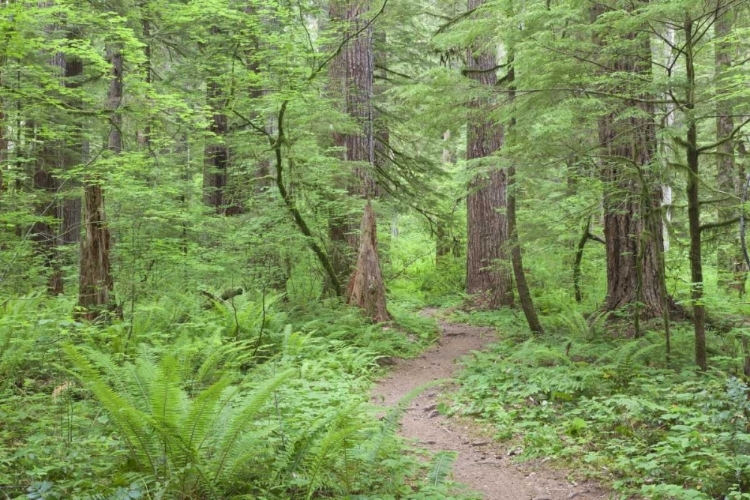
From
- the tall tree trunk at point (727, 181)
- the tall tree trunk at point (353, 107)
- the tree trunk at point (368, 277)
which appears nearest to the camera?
the tall tree trunk at point (727, 181)

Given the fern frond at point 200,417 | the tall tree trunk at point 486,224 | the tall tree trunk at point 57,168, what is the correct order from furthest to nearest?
the tall tree trunk at point 486,224 → the tall tree trunk at point 57,168 → the fern frond at point 200,417

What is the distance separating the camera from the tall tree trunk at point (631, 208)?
722cm

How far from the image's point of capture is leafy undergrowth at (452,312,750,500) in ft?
12.9

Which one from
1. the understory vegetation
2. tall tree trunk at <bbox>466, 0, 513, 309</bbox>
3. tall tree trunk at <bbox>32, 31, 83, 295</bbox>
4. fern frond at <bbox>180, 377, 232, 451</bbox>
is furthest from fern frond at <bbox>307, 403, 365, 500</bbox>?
tall tree trunk at <bbox>32, 31, 83, 295</bbox>

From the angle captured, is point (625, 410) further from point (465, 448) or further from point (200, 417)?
point (200, 417)

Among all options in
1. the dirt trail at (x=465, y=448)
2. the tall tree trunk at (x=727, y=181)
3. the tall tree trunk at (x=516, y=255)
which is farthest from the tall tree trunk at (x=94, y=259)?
the tall tree trunk at (x=727, y=181)

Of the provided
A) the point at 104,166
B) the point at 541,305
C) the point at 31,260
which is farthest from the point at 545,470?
the point at 31,260

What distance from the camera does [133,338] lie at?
6668 mm

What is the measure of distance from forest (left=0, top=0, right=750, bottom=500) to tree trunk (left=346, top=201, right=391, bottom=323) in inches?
2.0

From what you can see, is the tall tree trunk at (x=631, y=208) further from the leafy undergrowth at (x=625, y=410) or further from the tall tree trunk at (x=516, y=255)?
the tall tree trunk at (x=516, y=255)

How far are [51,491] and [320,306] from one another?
22.7 feet

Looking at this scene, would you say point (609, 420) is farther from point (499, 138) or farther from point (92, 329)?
point (499, 138)

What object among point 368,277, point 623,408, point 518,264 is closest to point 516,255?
point 518,264

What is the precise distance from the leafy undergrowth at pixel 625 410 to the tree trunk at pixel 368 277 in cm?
231
